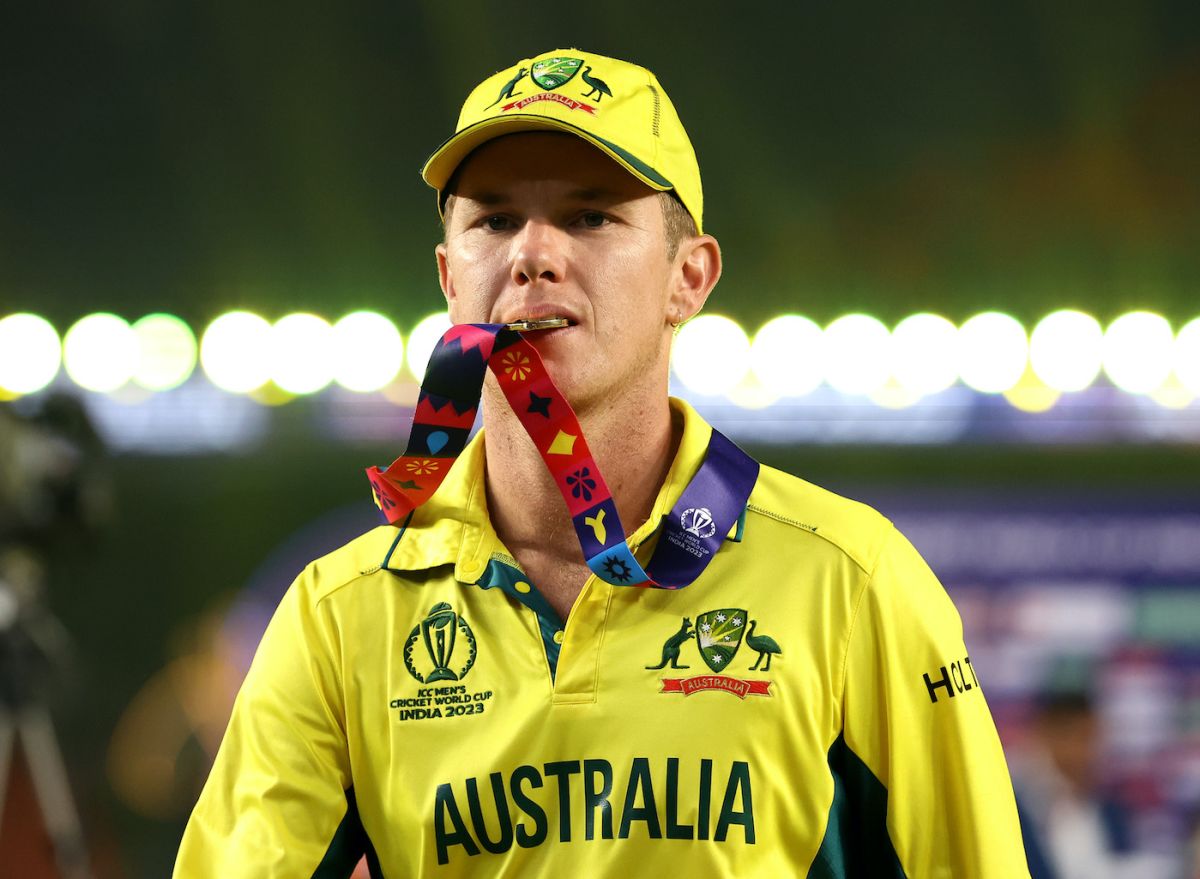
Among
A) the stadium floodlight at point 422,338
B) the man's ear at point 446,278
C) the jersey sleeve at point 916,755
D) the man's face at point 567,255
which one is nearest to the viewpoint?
the jersey sleeve at point 916,755

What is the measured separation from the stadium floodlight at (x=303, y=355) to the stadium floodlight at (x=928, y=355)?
1.86 meters

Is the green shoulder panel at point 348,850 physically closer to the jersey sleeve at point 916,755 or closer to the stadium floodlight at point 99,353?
the jersey sleeve at point 916,755

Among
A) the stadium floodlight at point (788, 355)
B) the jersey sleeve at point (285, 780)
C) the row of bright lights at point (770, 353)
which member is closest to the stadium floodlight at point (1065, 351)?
the row of bright lights at point (770, 353)

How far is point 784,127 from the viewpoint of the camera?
4945 mm

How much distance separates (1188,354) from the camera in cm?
486

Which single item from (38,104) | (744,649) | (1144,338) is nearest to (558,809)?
(744,649)

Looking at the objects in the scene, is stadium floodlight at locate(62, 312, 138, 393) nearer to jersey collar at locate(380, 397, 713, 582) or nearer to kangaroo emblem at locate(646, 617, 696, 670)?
jersey collar at locate(380, 397, 713, 582)

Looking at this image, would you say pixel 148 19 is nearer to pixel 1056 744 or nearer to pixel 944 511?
pixel 944 511

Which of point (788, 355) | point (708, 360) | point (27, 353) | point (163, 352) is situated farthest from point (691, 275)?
point (27, 353)

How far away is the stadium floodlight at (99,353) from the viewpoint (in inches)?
191

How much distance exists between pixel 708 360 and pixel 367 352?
1.11m

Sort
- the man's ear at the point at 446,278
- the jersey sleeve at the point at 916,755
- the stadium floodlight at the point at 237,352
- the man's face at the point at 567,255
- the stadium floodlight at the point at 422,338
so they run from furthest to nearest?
the stadium floodlight at the point at 237,352, the stadium floodlight at the point at 422,338, the man's ear at the point at 446,278, the man's face at the point at 567,255, the jersey sleeve at the point at 916,755

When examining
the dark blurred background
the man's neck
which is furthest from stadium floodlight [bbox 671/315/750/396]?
the man's neck

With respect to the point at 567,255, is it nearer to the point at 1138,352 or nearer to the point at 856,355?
the point at 856,355
